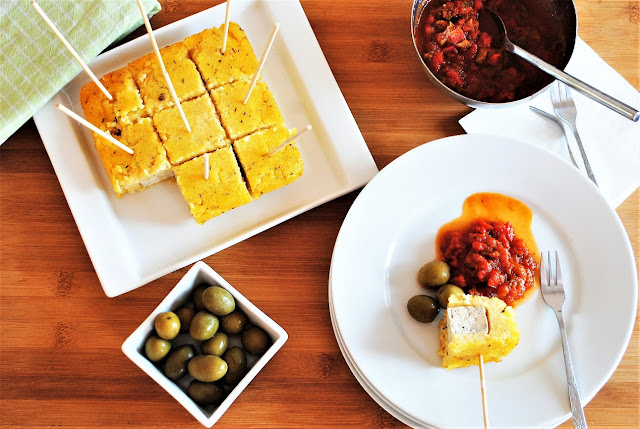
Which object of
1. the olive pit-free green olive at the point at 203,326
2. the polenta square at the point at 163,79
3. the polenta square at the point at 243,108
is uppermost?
the polenta square at the point at 163,79

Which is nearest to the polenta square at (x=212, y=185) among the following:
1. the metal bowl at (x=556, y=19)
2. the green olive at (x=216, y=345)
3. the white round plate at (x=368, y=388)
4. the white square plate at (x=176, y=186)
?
the white square plate at (x=176, y=186)

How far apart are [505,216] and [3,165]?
7.80ft

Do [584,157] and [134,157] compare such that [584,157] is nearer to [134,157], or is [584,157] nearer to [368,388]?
[368,388]

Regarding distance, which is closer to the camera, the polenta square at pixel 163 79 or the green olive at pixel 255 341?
the green olive at pixel 255 341

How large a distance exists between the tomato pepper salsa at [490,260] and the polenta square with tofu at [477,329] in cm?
11

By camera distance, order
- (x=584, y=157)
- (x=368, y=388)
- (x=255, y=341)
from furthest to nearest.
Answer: (x=584, y=157) < (x=368, y=388) < (x=255, y=341)

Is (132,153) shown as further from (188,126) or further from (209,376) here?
(209,376)

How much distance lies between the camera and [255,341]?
248 centimetres

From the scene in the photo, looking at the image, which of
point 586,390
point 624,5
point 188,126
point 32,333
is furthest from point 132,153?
point 624,5

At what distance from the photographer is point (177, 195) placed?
109 inches

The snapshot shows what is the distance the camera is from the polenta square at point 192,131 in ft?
8.64

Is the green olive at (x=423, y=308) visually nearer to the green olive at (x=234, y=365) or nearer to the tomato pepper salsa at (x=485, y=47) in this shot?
the green olive at (x=234, y=365)

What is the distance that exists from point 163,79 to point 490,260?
65.9 inches

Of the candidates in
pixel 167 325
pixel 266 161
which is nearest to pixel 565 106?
pixel 266 161
